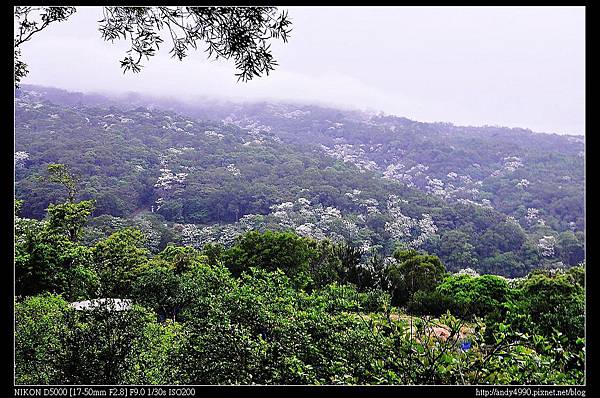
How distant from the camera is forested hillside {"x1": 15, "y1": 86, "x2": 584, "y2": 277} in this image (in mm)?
19375

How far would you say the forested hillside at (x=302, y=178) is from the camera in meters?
19.4

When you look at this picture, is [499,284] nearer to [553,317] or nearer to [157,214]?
[553,317]

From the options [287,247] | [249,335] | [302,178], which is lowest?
[287,247]

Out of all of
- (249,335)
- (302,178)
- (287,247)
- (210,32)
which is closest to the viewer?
(210,32)

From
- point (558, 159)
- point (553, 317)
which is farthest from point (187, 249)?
point (558, 159)

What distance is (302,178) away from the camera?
24766 mm

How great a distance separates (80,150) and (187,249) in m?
16.1

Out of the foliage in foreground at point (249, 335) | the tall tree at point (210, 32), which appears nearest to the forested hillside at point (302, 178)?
the foliage in foreground at point (249, 335)

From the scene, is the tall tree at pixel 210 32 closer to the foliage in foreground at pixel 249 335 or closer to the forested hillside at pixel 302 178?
the foliage in foreground at pixel 249 335

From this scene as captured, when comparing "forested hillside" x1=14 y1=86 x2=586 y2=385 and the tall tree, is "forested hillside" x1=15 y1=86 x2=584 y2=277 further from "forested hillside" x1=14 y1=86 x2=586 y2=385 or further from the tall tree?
the tall tree

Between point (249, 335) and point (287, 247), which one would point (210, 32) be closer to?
point (249, 335)

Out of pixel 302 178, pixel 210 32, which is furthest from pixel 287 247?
pixel 302 178

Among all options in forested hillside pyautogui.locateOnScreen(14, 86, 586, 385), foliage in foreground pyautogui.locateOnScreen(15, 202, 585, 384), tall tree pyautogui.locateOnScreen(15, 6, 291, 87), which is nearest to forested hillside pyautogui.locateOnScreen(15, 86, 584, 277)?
forested hillside pyautogui.locateOnScreen(14, 86, 586, 385)

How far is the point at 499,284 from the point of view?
8586 millimetres
